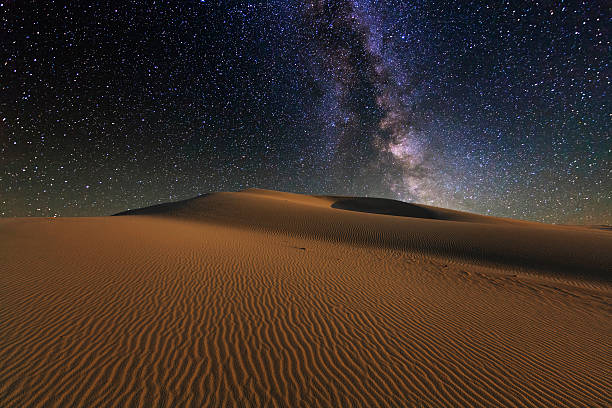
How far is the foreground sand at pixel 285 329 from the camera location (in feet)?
9.66

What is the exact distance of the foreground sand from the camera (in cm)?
294

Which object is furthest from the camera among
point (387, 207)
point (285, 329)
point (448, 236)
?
point (387, 207)

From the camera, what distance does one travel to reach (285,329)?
172 inches

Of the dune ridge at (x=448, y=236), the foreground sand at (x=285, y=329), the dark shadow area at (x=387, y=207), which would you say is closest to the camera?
the foreground sand at (x=285, y=329)

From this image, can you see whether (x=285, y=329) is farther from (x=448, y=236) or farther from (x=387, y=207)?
(x=387, y=207)

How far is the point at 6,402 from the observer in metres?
2.55

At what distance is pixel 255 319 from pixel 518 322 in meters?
5.65

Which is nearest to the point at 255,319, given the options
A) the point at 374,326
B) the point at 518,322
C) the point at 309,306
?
the point at 309,306

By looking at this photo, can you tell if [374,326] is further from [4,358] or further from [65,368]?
[4,358]

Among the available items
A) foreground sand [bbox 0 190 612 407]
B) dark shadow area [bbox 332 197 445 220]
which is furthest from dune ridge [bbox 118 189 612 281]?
dark shadow area [bbox 332 197 445 220]

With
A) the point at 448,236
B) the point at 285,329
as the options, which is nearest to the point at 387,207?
the point at 448,236

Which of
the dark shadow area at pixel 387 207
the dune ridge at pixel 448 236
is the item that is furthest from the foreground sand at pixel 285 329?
the dark shadow area at pixel 387 207

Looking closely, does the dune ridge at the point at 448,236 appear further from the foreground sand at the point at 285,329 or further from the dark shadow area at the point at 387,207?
the dark shadow area at the point at 387,207

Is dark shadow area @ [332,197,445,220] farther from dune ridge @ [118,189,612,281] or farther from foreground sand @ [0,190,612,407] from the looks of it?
foreground sand @ [0,190,612,407]
